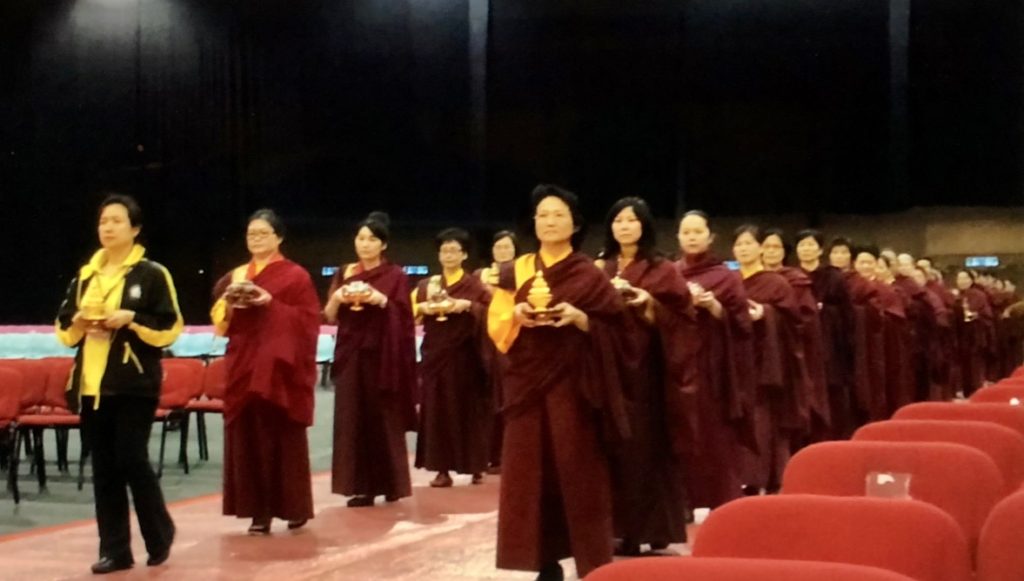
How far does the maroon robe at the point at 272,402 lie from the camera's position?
6051 mm

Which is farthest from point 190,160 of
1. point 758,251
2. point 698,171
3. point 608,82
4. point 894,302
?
point 758,251

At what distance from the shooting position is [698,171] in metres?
18.6

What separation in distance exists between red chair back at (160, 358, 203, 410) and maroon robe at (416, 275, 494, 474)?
1.46 meters

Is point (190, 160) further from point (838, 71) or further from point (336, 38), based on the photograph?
point (838, 71)

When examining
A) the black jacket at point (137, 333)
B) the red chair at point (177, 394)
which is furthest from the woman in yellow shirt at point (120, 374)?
the red chair at point (177, 394)

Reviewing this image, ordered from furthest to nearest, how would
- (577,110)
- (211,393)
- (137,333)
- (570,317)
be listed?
(577,110) → (211,393) → (137,333) → (570,317)

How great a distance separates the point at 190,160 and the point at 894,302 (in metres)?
10.4

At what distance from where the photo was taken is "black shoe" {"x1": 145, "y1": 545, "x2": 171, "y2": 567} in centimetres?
530

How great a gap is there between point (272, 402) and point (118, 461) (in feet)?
3.43

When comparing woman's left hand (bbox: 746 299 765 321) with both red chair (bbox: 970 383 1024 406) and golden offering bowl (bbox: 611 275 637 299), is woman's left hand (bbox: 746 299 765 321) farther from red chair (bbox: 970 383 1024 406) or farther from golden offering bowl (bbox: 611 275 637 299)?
red chair (bbox: 970 383 1024 406)

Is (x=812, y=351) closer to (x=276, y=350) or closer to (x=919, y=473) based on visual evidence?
(x=276, y=350)

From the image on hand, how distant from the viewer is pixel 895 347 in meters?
10.0

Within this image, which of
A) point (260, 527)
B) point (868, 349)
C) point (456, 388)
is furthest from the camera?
point (868, 349)

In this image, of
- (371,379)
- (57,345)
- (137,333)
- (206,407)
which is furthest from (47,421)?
(57,345)
